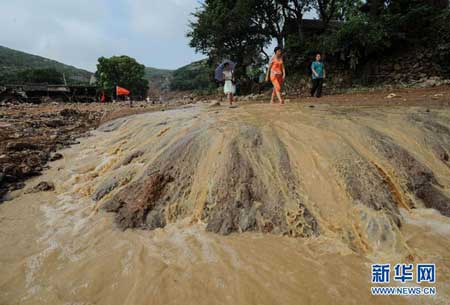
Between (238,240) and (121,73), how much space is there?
42.6m

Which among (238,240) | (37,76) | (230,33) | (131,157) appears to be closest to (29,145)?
(131,157)

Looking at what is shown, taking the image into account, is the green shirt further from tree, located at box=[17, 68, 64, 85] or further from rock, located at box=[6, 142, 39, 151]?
tree, located at box=[17, 68, 64, 85]

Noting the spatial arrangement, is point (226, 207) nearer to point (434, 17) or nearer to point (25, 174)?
point (25, 174)

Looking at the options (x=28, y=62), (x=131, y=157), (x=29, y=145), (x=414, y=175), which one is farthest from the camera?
(x=28, y=62)

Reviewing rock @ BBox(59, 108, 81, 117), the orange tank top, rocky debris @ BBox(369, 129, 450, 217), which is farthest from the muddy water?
rock @ BBox(59, 108, 81, 117)

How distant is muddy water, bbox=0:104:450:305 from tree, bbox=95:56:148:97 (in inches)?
1417

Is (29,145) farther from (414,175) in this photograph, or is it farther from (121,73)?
(121,73)

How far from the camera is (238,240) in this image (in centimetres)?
288

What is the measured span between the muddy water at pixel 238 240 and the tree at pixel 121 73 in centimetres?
3600

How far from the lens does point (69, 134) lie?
8.28m

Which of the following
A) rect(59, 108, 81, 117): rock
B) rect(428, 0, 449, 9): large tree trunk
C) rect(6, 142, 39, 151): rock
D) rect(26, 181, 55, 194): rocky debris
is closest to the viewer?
rect(26, 181, 55, 194): rocky debris

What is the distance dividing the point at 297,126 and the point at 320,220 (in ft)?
5.97

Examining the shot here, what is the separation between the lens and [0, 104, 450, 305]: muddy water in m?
2.23

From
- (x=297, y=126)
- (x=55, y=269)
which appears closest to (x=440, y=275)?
(x=297, y=126)
